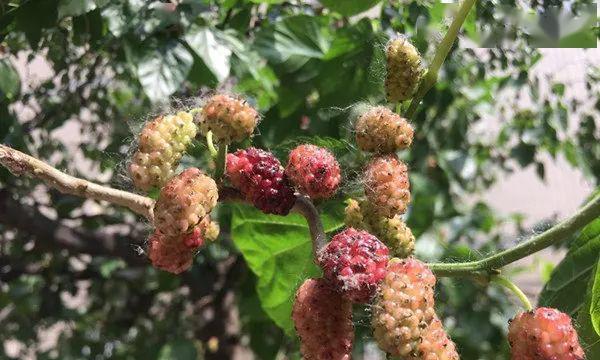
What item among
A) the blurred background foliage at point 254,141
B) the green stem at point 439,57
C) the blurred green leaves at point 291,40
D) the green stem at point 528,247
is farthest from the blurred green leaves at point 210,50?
the green stem at point 528,247

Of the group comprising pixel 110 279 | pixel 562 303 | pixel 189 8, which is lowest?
pixel 110 279

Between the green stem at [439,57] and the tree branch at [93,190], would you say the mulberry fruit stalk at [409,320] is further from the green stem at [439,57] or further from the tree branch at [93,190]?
the green stem at [439,57]

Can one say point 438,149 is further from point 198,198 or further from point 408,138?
point 198,198

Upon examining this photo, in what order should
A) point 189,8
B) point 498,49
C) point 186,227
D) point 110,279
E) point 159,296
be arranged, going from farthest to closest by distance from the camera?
point 159,296 < point 110,279 < point 498,49 < point 189,8 < point 186,227

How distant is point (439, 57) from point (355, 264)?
0.23 m

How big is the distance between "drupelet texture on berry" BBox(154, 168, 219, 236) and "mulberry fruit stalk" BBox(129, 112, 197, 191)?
2 cm

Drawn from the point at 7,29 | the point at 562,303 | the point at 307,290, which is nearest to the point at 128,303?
the point at 7,29

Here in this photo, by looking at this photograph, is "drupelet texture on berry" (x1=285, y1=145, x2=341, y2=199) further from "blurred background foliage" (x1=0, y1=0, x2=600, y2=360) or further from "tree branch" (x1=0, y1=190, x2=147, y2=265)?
"tree branch" (x1=0, y1=190, x2=147, y2=265)

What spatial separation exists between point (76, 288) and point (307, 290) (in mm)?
1088

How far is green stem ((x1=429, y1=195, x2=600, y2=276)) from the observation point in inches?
20.0

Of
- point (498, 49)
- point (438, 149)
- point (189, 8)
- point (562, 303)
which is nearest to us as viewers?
point (562, 303)

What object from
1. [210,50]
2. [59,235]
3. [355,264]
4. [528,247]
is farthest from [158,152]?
[59,235]

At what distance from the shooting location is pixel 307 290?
0.51 m

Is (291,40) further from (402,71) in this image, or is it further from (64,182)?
(64,182)
